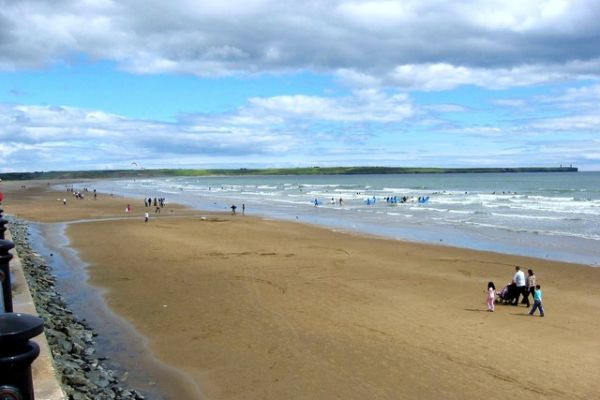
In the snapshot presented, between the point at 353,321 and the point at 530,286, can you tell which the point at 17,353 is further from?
the point at 530,286

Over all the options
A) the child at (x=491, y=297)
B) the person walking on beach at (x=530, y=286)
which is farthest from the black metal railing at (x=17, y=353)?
the person walking on beach at (x=530, y=286)

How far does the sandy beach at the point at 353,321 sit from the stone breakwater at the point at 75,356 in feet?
4.21

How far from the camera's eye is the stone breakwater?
8.44m

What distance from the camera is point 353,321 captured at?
1336 centimetres

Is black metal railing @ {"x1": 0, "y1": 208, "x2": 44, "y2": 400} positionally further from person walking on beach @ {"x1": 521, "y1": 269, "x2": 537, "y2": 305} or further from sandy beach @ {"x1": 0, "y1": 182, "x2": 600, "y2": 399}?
person walking on beach @ {"x1": 521, "y1": 269, "x2": 537, "y2": 305}

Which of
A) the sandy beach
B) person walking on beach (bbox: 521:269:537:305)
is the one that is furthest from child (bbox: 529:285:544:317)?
person walking on beach (bbox: 521:269:537:305)

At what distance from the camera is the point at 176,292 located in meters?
16.6

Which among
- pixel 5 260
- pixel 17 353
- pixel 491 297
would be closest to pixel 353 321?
pixel 491 297

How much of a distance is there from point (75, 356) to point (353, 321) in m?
6.52

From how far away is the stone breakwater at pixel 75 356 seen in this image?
8.44 metres

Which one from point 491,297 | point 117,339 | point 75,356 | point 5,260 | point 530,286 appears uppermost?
point 5,260

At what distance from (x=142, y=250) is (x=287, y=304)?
12.3 meters

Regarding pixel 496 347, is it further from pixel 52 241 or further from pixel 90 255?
pixel 52 241

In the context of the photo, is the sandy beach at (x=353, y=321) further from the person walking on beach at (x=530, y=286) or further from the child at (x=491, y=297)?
the person walking on beach at (x=530, y=286)
